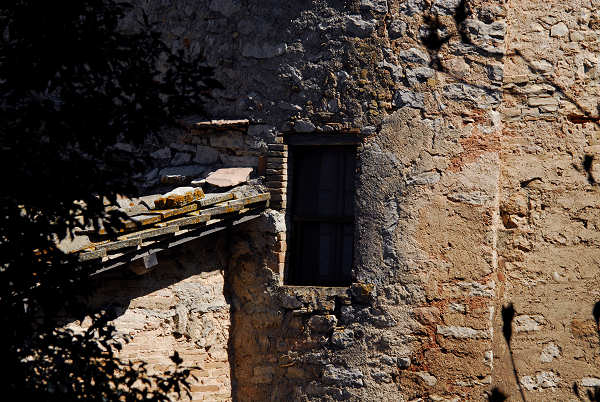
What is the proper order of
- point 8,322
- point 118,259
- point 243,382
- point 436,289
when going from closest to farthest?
point 8,322 → point 118,259 → point 436,289 → point 243,382

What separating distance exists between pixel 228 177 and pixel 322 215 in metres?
0.86

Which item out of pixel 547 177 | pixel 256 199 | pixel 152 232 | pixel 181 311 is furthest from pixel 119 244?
pixel 547 177

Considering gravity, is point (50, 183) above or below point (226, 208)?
above

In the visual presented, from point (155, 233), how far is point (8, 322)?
228 cm

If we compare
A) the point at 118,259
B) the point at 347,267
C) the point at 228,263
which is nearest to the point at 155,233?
the point at 118,259

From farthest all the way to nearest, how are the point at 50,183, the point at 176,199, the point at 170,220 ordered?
1. the point at 176,199
2. the point at 170,220
3. the point at 50,183

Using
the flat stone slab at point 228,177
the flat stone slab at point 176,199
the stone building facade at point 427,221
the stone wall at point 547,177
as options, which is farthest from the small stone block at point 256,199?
the stone wall at point 547,177

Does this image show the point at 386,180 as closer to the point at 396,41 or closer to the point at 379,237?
the point at 379,237

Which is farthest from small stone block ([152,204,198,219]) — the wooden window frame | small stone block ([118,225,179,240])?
the wooden window frame

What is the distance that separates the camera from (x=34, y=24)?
3.76 m

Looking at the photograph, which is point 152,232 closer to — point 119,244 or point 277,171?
point 119,244

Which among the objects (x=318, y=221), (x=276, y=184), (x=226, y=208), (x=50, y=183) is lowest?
(x=318, y=221)

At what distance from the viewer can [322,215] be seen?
6887mm

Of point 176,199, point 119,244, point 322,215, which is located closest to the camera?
point 119,244
